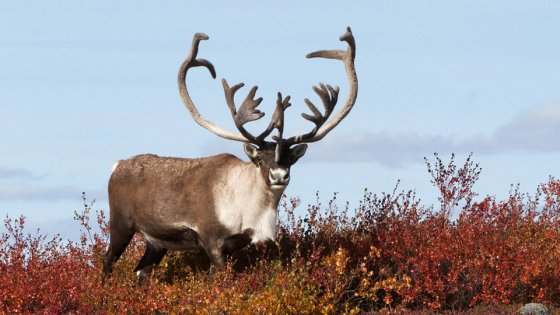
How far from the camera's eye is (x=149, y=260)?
531 inches

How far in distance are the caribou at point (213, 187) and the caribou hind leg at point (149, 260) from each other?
0.04ft

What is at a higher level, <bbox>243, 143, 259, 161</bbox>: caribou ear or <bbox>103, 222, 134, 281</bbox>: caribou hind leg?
<bbox>243, 143, 259, 161</bbox>: caribou ear

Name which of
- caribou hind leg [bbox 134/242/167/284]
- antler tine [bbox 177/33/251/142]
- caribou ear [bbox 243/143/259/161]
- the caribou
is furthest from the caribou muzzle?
caribou hind leg [bbox 134/242/167/284]

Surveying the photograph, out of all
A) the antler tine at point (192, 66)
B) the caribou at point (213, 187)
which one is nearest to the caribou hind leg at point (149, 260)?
the caribou at point (213, 187)

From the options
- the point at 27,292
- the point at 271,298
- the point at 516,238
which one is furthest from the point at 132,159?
the point at 516,238

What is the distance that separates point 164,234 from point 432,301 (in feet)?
11.2

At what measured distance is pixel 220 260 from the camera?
11.9 meters

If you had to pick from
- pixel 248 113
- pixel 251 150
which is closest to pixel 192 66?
pixel 248 113

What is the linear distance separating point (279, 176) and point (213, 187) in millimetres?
1278

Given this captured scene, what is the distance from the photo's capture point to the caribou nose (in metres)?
11.2

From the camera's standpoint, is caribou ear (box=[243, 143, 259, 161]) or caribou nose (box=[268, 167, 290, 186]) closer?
caribou nose (box=[268, 167, 290, 186])

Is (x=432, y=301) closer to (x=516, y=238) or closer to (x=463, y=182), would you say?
(x=516, y=238)

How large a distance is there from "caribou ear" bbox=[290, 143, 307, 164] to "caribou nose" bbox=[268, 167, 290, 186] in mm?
254

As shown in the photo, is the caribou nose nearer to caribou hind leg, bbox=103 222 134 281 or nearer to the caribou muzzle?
the caribou muzzle
